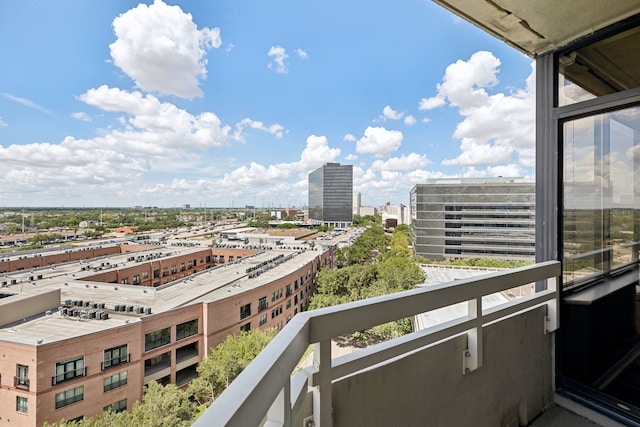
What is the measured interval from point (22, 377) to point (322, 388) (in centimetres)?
950

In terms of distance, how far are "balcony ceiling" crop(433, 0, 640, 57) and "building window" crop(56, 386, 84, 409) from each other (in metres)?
10.0

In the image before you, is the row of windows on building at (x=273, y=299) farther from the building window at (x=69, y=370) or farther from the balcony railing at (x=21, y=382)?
the balcony railing at (x=21, y=382)

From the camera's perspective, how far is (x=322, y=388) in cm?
76

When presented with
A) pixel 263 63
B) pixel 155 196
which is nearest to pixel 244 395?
pixel 263 63

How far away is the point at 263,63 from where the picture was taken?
90.4ft

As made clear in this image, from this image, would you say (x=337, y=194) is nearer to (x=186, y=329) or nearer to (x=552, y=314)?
(x=186, y=329)

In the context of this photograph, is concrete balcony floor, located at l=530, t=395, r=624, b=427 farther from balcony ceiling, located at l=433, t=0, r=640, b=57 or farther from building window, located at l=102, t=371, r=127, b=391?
building window, located at l=102, t=371, r=127, b=391

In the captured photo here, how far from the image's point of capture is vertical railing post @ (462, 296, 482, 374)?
124 cm

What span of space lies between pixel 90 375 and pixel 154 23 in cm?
1197

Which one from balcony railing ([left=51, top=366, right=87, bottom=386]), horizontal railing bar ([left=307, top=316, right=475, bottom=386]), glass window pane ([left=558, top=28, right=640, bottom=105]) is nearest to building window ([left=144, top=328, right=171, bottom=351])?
balcony railing ([left=51, top=366, right=87, bottom=386])

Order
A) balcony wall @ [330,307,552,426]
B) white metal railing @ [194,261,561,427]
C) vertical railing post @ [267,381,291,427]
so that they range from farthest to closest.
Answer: balcony wall @ [330,307,552,426], vertical railing post @ [267,381,291,427], white metal railing @ [194,261,561,427]

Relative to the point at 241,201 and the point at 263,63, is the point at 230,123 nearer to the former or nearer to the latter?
the point at 263,63

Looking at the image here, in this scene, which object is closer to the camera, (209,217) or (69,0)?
(69,0)

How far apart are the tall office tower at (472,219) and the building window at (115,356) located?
26.8m
